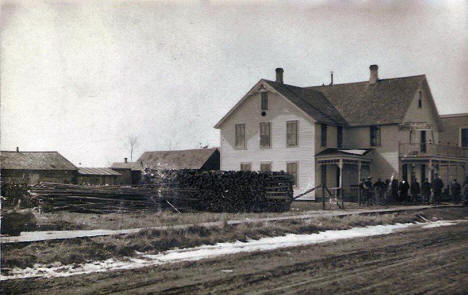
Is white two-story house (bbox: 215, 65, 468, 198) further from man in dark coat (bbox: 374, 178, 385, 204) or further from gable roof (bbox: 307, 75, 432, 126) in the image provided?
man in dark coat (bbox: 374, 178, 385, 204)

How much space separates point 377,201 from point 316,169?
5458 mm

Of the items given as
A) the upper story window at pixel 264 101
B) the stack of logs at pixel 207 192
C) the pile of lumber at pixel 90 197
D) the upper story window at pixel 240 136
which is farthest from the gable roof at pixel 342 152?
the pile of lumber at pixel 90 197

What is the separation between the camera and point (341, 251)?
39.1 ft

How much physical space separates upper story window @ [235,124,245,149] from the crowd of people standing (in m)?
9.48

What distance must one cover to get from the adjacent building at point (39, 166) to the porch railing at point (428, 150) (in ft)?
87.6

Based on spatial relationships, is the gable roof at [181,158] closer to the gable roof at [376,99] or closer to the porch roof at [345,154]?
the gable roof at [376,99]

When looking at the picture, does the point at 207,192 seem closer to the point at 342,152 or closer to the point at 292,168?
the point at 292,168

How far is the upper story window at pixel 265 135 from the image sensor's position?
115 ft

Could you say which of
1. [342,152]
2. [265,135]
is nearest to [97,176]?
[265,135]

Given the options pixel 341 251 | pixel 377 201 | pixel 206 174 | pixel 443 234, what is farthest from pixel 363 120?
pixel 341 251

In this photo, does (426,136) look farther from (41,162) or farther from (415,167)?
(41,162)

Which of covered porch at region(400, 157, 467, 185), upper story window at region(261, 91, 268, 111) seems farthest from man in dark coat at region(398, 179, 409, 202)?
upper story window at region(261, 91, 268, 111)

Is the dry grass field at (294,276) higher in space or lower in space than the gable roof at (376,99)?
lower

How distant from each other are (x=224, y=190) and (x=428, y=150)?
1698cm
